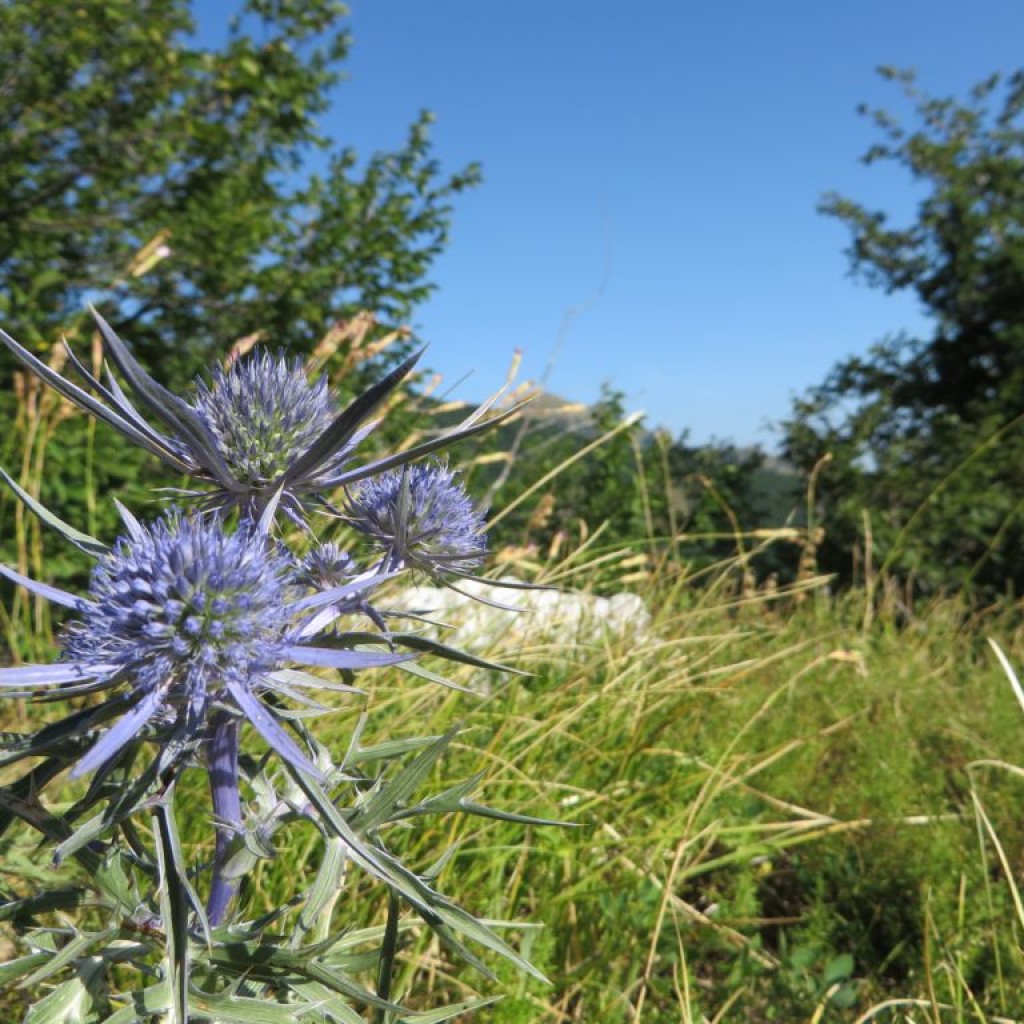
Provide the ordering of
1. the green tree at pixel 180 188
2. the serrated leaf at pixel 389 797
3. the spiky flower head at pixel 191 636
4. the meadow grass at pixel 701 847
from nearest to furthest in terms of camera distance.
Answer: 1. the spiky flower head at pixel 191 636
2. the serrated leaf at pixel 389 797
3. the meadow grass at pixel 701 847
4. the green tree at pixel 180 188

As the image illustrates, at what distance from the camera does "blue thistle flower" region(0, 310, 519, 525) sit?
2.16 ft

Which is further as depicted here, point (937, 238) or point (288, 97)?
point (937, 238)

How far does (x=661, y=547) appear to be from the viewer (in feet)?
16.6

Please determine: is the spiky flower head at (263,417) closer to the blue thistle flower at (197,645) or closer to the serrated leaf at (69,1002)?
the blue thistle flower at (197,645)

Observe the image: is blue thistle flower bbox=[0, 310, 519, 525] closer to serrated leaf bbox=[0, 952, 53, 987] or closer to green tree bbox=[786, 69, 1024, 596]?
serrated leaf bbox=[0, 952, 53, 987]

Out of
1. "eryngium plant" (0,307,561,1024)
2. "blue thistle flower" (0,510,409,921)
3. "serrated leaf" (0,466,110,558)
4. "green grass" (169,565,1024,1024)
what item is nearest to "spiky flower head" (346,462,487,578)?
"eryngium plant" (0,307,561,1024)

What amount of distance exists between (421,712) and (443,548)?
4.47 feet

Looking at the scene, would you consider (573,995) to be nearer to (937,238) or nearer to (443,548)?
(443,548)

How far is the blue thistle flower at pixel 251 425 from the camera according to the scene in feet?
2.16

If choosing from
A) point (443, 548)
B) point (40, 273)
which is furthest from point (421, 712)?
point (40, 273)

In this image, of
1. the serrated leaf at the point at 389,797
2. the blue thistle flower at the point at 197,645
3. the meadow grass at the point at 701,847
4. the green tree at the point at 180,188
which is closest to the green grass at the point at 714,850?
the meadow grass at the point at 701,847

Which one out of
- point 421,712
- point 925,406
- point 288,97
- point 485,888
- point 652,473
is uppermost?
point 288,97

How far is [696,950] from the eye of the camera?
173 cm

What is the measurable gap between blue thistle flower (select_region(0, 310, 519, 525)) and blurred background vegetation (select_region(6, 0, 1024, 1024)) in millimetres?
377
